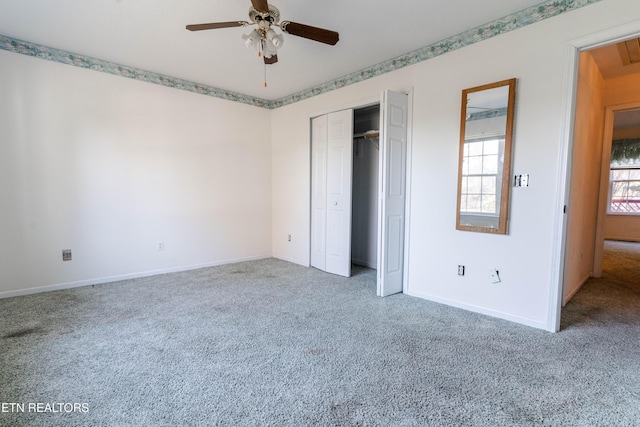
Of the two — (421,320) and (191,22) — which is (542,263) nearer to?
(421,320)

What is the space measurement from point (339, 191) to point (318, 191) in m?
0.44

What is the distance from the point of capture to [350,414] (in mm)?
1531

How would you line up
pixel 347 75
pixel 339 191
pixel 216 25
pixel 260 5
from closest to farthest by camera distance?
pixel 260 5 → pixel 216 25 → pixel 347 75 → pixel 339 191

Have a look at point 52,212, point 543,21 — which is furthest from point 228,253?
point 543,21

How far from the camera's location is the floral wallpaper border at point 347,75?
240 cm

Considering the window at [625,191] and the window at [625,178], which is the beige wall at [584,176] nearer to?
the window at [625,178]

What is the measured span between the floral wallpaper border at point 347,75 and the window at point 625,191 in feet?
24.9

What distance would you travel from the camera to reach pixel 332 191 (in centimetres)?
419

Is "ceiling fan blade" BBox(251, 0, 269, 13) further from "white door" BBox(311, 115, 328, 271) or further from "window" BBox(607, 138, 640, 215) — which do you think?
"window" BBox(607, 138, 640, 215)

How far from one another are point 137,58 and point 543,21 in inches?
159

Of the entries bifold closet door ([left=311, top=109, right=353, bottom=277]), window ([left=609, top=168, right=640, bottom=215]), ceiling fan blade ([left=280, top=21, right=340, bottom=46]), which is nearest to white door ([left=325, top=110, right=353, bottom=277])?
bifold closet door ([left=311, top=109, right=353, bottom=277])

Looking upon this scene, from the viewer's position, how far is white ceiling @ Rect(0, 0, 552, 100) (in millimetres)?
2432

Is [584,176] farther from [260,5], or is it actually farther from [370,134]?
[260,5]

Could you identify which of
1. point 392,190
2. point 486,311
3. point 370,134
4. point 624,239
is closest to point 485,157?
point 392,190
